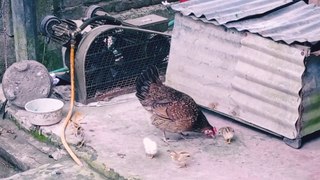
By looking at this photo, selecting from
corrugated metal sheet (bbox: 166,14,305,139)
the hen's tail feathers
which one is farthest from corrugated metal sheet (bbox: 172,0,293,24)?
the hen's tail feathers

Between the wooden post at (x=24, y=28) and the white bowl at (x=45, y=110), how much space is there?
0.89m

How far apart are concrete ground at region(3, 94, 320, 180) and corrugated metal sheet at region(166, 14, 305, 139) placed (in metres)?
0.19

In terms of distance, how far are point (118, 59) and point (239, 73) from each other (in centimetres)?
150

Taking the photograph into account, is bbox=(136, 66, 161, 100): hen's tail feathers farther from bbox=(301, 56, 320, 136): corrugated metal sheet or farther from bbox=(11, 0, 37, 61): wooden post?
bbox=(11, 0, 37, 61): wooden post

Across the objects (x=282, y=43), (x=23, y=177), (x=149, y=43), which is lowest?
(x=23, y=177)

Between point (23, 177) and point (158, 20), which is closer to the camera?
point (23, 177)

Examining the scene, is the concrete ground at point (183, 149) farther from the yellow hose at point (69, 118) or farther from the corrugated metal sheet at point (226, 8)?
the corrugated metal sheet at point (226, 8)

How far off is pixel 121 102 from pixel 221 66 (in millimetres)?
1245

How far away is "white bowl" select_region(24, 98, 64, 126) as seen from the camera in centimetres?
630

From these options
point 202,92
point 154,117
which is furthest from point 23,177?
point 202,92

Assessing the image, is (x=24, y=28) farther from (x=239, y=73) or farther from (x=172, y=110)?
(x=239, y=73)

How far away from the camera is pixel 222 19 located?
6234mm

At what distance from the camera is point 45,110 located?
654cm

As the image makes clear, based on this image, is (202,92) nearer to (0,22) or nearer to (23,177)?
(23,177)
